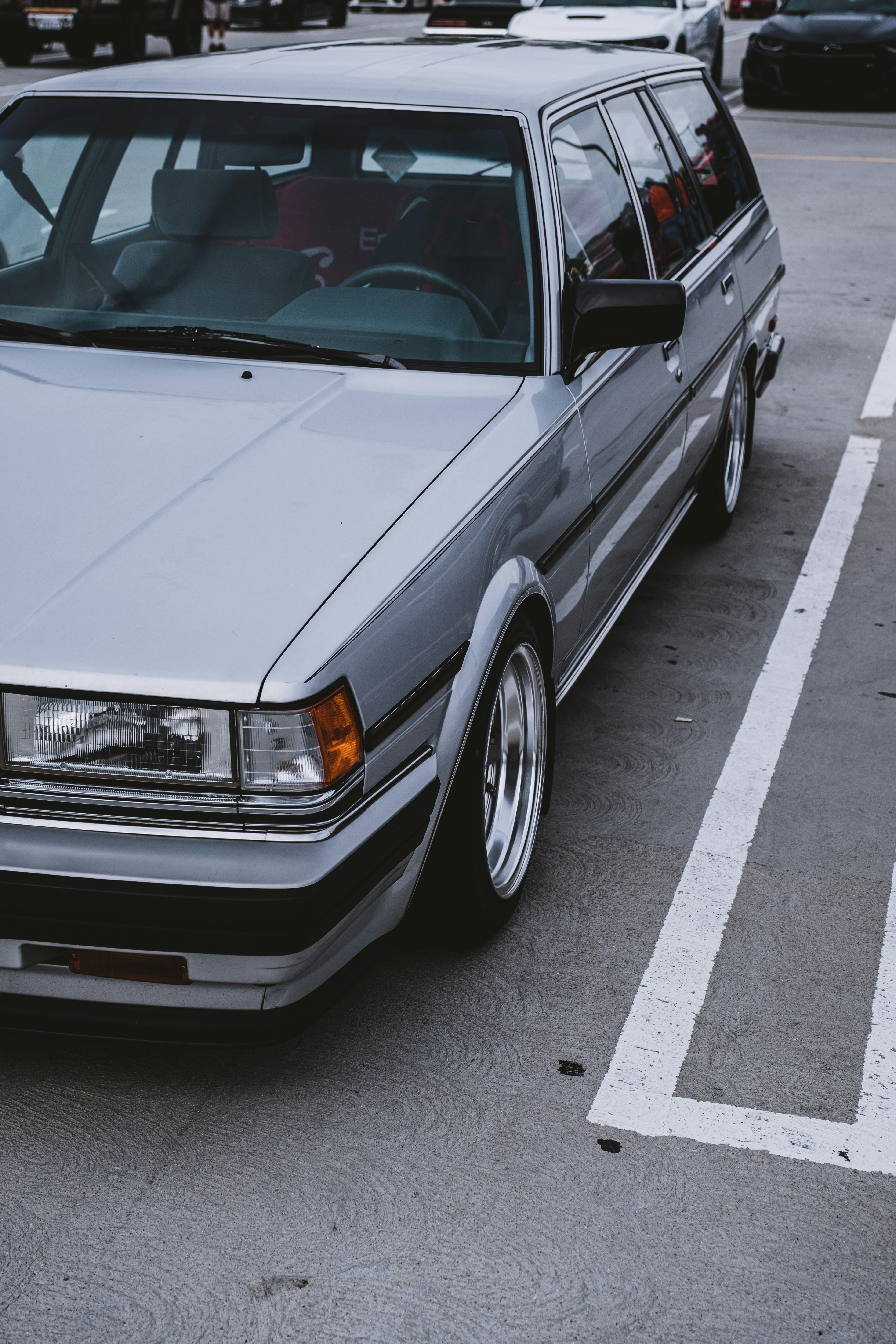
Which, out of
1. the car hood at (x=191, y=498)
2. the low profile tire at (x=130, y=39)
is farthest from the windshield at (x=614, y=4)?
the car hood at (x=191, y=498)

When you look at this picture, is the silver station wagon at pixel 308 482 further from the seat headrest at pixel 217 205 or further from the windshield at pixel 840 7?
the windshield at pixel 840 7

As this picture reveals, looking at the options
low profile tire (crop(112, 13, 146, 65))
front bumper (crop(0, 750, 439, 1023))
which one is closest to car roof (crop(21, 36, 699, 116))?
front bumper (crop(0, 750, 439, 1023))

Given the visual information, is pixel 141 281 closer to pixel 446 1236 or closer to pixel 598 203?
pixel 598 203

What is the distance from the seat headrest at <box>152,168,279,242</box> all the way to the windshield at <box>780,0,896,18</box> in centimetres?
1564

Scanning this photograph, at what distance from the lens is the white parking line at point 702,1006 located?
2.50 meters

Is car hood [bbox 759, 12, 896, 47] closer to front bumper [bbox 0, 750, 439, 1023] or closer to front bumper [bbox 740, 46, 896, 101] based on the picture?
front bumper [bbox 740, 46, 896, 101]

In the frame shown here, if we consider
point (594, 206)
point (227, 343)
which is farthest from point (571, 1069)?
point (594, 206)

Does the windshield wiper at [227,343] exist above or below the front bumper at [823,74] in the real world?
above

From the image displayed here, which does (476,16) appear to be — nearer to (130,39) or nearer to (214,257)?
(130,39)

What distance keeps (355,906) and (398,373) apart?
4.41ft

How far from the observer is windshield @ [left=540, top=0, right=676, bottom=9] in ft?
50.6

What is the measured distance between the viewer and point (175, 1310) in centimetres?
212

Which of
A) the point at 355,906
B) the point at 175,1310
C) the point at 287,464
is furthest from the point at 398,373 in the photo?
the point at 175,1310

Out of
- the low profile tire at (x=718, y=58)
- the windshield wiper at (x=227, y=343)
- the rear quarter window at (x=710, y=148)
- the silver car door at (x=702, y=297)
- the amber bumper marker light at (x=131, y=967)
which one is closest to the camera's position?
the amber bumper marker light at (x=131, y=967)
